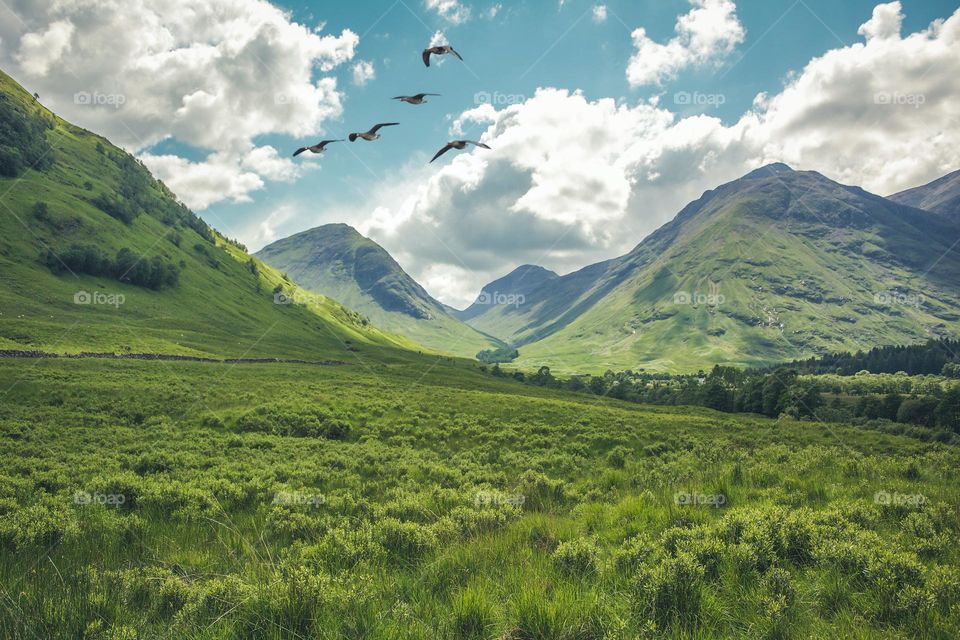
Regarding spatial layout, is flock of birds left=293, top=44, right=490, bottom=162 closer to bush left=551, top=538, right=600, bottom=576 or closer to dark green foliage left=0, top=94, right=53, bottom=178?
bush left=551, top=538, right=600, bottom=576

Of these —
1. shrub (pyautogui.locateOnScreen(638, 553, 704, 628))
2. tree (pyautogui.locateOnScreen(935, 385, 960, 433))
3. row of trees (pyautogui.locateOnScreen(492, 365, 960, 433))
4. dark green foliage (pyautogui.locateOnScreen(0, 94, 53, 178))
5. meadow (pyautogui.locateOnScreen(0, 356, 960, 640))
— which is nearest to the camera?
meadow (pyautogui.locateOnScreen(0, 356, 960, 640))

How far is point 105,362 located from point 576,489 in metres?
69.2

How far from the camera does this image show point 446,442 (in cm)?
2834

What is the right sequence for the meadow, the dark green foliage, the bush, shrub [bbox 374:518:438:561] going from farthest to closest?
the dark green foliage, shrub [bbox 374:518:438:561], the bush, the meadow

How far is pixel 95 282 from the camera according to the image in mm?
135500

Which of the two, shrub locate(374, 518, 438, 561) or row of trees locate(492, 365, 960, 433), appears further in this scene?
row of trees locate(492, 365, 960, 433)

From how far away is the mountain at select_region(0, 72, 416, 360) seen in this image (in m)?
87.5

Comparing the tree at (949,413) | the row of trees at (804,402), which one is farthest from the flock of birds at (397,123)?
the tree at (949,413)

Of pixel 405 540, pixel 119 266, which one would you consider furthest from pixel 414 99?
pixel 119 266

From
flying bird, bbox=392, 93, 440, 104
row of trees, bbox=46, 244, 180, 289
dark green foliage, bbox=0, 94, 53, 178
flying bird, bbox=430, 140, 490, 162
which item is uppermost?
dark green foliage, bbox=0, 94, 53, 178

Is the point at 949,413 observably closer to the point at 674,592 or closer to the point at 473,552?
the point at 674,592

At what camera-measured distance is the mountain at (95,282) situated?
87.5 m

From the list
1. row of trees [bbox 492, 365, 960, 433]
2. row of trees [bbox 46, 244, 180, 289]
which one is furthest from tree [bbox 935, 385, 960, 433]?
row of trees [bbox 46, 244, 180, 289]

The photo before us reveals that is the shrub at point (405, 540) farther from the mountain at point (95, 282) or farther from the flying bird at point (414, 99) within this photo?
the mountain at point (95, 282)
